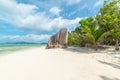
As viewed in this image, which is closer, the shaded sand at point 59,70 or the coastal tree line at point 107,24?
the shaded sand at point 59,70

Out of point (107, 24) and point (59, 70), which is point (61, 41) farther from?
point (59, 70)

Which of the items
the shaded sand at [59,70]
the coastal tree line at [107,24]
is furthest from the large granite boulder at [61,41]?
the shaded sand at [59,70]

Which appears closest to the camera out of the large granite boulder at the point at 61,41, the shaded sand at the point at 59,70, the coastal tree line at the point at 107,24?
the shaded sand at the point at 59,70

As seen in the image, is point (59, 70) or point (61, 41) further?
point (61, 41)

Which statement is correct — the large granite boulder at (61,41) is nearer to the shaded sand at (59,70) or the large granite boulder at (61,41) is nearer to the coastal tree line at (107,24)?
the coastal tree line at (107,24)

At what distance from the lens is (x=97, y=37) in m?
15.3

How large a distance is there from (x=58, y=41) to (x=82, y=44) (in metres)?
4.46

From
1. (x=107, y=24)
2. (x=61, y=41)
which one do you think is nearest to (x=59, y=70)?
(x=107, y=24)

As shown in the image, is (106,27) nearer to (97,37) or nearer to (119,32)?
(97,37)

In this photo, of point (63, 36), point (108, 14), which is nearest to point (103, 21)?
point (108, 14)

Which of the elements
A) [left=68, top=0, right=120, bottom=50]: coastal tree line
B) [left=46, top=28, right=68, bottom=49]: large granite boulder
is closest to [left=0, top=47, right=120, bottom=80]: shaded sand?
[left=68, top=0, right=120, bottom=50]: coastal tree line

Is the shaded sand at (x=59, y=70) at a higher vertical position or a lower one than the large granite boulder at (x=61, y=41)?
lower

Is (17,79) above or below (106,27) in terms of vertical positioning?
below

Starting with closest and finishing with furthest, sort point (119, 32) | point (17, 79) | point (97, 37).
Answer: point (17, 79) → point (119, 32) → point (97, 37)
